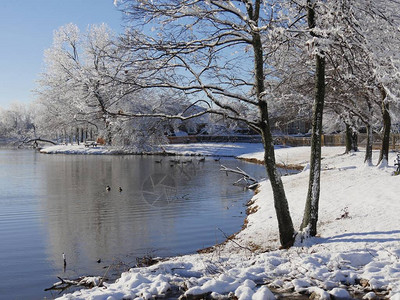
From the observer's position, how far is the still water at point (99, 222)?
36.8 ft

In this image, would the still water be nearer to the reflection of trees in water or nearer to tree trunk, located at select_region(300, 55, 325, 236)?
the reflection of trees in water

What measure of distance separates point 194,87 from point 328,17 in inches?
136

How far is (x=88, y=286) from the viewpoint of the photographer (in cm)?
888

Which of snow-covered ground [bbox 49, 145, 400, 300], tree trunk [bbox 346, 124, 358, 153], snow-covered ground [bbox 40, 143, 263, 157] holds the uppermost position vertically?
tree trunk [bbox 346, 124, 358, 153]

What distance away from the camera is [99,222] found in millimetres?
16609

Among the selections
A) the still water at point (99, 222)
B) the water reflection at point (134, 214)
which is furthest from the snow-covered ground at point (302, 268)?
the water reflection at point (134, 214)

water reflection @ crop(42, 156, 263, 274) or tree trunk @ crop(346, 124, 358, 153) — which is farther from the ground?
tree trunk @ crop(346, 124, 358, 153)

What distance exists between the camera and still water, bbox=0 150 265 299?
1122 centimetres

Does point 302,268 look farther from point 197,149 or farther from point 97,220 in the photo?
point 197,149

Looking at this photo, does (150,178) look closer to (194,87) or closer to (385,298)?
(194,87)

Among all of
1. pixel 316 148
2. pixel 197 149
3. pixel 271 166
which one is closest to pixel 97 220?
pixel 271 166

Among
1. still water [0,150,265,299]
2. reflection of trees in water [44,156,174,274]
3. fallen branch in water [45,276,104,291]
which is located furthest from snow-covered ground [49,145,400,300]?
reflection of trees in water [44,156,174,274]

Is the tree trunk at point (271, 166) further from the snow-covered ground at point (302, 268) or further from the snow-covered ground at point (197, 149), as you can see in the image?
the snow-covered ground at point (197, 149)

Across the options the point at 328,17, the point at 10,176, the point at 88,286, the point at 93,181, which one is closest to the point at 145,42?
the point at 328,17
